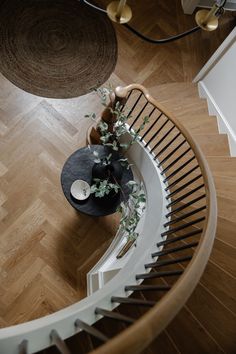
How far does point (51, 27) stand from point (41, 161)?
1.34 meters

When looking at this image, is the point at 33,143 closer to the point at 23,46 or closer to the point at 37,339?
the point at 23,46

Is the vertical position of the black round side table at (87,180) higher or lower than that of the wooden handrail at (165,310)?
lower

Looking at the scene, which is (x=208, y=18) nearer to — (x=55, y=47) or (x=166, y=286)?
(x=166, y=286)

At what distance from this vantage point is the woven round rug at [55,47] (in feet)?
10.6

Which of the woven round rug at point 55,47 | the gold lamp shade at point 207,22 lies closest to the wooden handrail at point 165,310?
the gold lamp shade at point 207,22

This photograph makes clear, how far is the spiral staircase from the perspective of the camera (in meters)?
1.29

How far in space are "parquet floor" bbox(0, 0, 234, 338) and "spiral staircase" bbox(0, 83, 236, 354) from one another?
50cm

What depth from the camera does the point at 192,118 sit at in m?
3.06

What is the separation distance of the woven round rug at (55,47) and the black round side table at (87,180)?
2.51 ft

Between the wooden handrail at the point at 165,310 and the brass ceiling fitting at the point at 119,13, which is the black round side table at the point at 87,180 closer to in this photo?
the wooden handrail at the point at 165,310

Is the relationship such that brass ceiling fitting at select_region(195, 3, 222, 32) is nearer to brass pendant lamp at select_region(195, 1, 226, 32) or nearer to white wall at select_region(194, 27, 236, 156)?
brass pendant lamp at select_region(195, 1, 226, 32)

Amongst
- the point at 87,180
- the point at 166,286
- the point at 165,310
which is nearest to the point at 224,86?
the point at 87,180

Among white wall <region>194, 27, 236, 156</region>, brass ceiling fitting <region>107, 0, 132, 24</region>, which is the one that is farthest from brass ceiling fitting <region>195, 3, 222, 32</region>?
white wall <region>194, 27, 236, 156</region>

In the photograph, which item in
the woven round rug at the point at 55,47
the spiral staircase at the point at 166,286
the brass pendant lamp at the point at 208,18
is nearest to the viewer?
the spiral staircase at the point at 166,286
